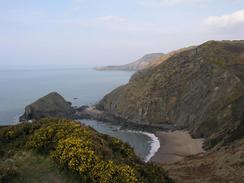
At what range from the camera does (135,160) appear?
1566cm

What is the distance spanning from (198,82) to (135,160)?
57711mm

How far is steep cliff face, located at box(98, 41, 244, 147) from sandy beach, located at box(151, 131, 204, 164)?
2133mm

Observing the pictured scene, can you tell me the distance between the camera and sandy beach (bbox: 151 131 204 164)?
4550 centimetres

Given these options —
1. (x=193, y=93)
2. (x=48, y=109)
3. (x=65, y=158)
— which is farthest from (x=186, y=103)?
(x=65, y=158)

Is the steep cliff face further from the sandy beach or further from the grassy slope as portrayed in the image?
the grassy slope

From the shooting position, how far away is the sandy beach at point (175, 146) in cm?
4550

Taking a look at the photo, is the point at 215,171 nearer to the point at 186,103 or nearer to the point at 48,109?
the point at 186,103

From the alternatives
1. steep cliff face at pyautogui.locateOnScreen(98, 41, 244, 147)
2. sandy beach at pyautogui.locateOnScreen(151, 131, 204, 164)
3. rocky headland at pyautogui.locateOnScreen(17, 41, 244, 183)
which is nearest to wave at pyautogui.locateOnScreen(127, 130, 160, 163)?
sandy beach at pyautogui.locateOnScreen(151, 131, 204, 164)

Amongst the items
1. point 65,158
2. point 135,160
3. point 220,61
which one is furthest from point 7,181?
point 220,61

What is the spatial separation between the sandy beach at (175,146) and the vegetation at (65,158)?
29.5 metres

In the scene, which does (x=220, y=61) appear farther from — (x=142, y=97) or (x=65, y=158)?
(x=65, y=158)

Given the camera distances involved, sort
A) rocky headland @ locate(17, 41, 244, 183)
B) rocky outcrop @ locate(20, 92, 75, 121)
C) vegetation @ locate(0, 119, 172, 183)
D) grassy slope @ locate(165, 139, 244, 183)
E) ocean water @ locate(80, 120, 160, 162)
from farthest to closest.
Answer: rocky outcrop @ locate(20, 92, 75, 121)
rocky headland @ locate(17, 41, 244, 183)
ocean water @ locate(80, 120, 160, 162)
grassy slope @ locate(165, 139, 244, 183)
vegetation @ locate(0, 119, 172, 183)

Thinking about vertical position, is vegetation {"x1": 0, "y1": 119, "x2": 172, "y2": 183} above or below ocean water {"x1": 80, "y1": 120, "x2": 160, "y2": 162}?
above

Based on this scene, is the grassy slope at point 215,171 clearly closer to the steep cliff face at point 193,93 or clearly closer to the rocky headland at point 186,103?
the rocky headland at point 186,103
